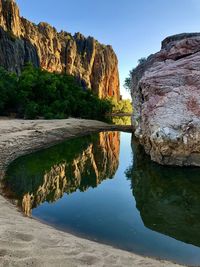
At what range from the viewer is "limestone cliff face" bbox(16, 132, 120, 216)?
1339cm

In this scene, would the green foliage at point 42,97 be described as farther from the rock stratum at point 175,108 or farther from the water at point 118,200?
the rock stratum at point 175,108

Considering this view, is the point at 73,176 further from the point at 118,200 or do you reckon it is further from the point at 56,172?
the point at 118,200

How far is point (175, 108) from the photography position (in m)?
18.4

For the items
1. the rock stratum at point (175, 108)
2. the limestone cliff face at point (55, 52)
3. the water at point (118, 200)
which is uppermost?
the limestone cliff face at point (55, 52)

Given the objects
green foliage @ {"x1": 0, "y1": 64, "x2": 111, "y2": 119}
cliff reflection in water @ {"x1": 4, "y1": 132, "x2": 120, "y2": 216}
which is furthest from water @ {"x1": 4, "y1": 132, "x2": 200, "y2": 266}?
green foliage @ {"x1": 0, "y1": 64, "x2": 111, "y2": 119}

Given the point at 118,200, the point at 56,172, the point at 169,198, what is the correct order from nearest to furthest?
the point at 118,200
the point at 169,198
the point at 56,172

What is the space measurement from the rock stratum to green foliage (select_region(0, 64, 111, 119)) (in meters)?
26.7

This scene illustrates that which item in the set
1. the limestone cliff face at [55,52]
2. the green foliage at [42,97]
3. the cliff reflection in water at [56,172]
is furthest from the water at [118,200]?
the limestone cliff face at [55,52]

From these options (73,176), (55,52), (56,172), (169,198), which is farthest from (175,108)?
(55,52)

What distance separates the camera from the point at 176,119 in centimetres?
1759

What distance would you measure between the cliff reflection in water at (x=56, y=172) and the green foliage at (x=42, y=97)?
20053 millimetres

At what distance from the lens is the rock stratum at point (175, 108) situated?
1712cm

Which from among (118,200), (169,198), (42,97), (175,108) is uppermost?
(42,97)

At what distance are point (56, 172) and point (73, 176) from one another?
1356 millimetres
